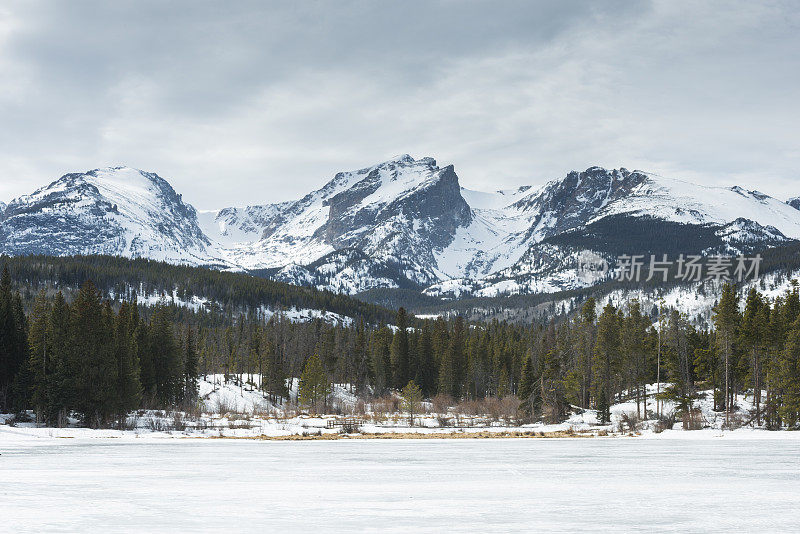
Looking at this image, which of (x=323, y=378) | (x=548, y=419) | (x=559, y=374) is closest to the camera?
(x=548, y=419)

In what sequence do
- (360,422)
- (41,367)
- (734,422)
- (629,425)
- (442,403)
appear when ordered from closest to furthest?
(41,367) < (734,422) < (629,425) < (360,422) < (442,403)

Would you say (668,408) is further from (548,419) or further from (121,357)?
(121,357)

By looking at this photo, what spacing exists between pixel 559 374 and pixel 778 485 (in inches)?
2066

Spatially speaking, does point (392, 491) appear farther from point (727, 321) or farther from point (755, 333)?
point (755, 333)

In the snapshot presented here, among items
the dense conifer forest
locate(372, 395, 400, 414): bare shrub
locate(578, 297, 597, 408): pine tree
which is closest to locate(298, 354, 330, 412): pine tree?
the dense conifer forest

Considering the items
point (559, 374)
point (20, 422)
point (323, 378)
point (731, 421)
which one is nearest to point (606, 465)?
Answer: point (731, 421)

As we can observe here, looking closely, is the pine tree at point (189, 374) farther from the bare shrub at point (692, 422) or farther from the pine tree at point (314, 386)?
the bare shrub at point (692, 422)

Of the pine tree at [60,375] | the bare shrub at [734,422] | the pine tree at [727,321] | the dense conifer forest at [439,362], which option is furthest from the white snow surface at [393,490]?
the pine tree at [727,321]

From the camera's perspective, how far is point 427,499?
549 inches

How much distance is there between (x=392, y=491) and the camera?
1523 centimetres

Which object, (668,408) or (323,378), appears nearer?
(668,408)

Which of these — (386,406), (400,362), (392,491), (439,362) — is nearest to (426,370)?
(439,362)

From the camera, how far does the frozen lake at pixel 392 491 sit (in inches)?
438

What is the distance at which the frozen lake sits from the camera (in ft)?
36.5
